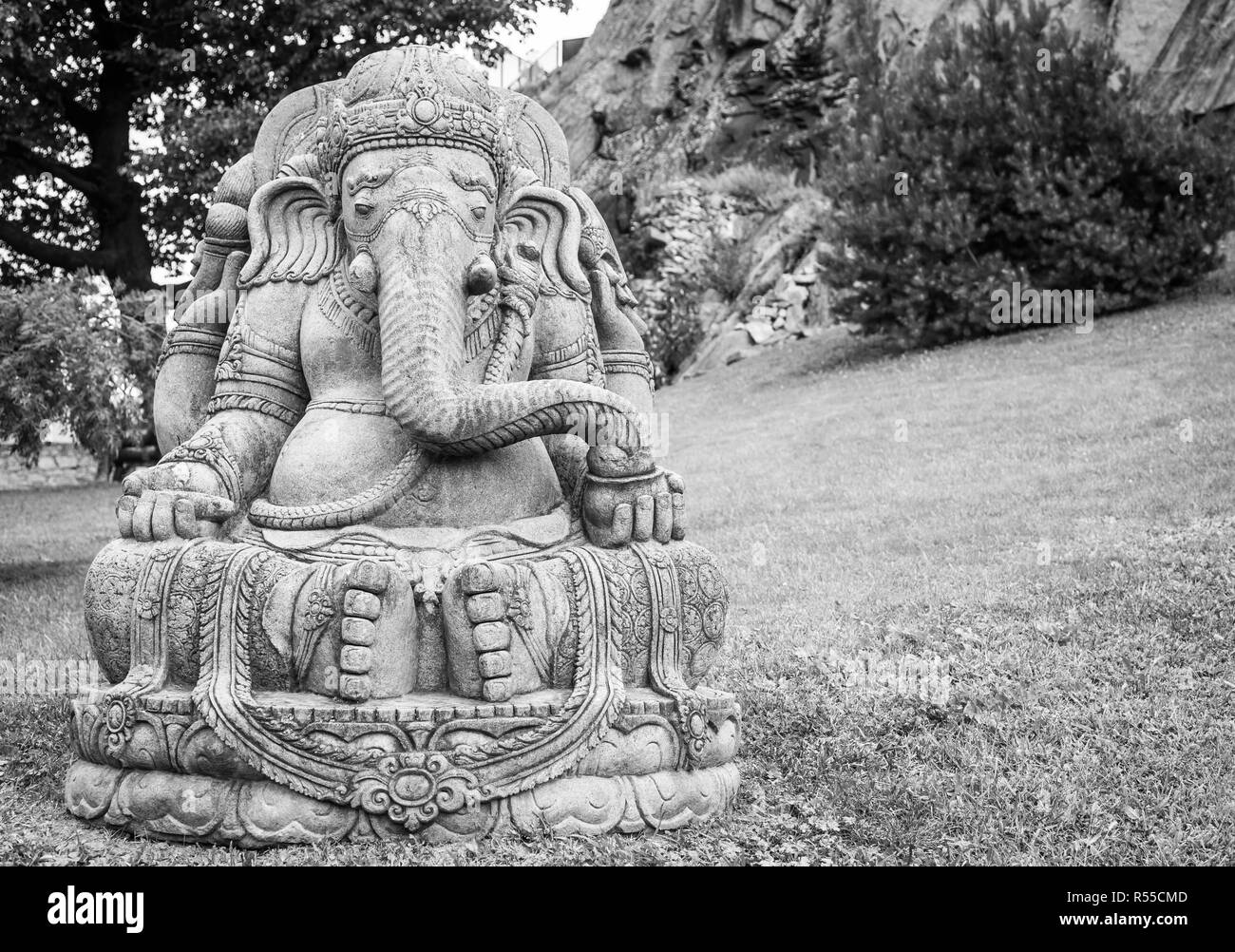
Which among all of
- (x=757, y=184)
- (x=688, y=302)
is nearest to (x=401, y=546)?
(x=688, y=302)

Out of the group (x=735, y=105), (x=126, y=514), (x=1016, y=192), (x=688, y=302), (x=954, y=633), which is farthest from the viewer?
(x=735, y=105)

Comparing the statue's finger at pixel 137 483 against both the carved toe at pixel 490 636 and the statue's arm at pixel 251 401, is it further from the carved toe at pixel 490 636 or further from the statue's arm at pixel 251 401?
the carved toe at pixel 490 636

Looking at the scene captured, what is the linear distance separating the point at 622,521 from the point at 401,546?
73 centimetres

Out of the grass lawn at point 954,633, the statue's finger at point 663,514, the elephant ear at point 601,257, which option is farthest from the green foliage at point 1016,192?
the statue's finger at point 663,514

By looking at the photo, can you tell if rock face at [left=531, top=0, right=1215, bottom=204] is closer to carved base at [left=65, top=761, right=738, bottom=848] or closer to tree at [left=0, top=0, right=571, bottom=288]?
tree at [left=0, top=0, right=571, bottom=288]

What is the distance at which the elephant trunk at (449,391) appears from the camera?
387 centimetres

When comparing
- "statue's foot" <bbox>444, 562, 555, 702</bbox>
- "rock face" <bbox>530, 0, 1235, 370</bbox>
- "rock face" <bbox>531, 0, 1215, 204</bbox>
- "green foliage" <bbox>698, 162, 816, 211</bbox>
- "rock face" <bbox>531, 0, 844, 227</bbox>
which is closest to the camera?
"statue's foot" <bbox>444, 562, 555, 702</bbox>

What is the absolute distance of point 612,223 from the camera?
1207 inches

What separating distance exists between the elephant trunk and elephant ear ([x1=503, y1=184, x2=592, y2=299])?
0.58 meters

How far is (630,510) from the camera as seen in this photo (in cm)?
405

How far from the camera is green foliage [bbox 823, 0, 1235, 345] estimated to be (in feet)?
58.4

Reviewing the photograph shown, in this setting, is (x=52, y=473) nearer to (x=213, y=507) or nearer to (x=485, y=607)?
(x=213, y=507)

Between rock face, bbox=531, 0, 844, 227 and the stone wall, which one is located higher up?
rock face, bbox=531, 0, 844, 227

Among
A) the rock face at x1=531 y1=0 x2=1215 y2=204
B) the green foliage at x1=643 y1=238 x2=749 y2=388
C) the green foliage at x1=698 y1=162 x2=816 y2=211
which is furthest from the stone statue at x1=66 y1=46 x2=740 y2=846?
the green foliage at x1=698 y1=162 x2=816 y2=211
